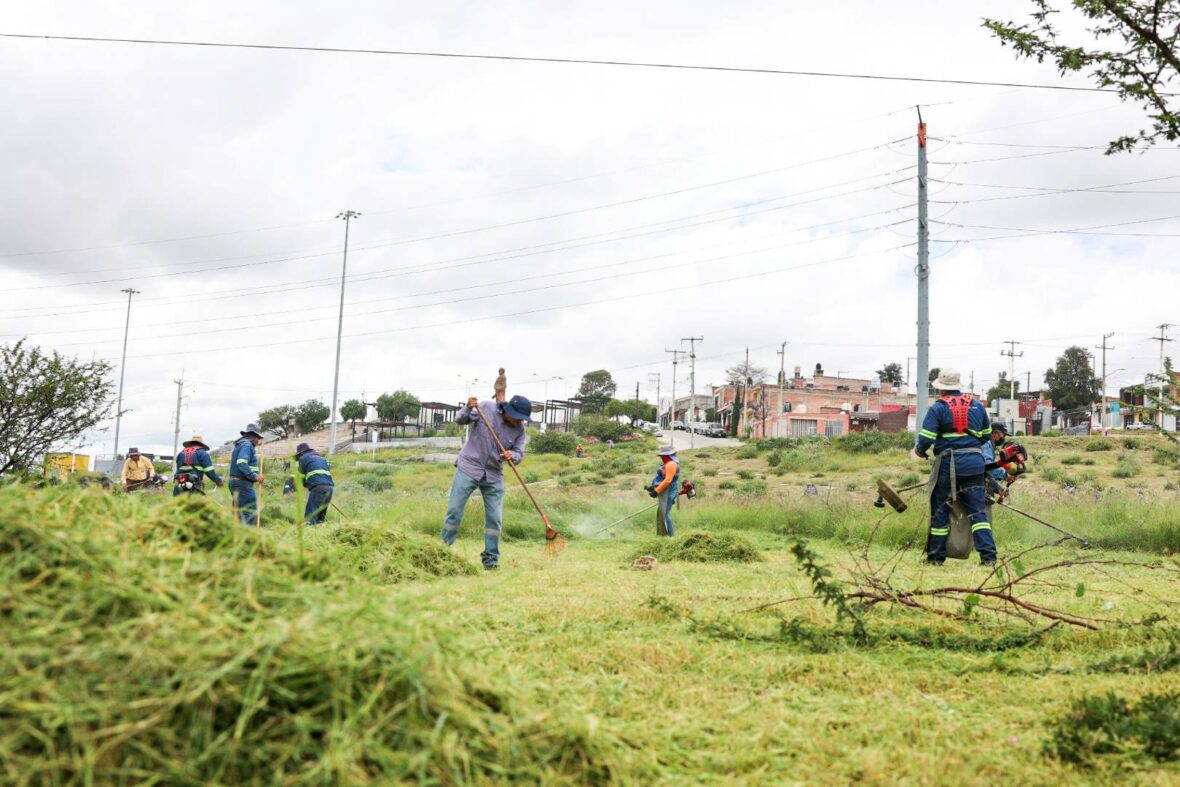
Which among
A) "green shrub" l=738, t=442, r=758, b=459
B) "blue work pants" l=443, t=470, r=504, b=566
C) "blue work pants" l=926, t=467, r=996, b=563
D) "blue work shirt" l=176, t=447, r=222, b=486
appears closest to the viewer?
"blue work pants" l=443, t=470, r=504, b=566

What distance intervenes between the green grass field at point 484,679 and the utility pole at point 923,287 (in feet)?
67.3

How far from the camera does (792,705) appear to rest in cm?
322

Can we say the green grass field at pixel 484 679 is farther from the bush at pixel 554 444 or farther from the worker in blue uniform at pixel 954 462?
the bush at pixel 554 444

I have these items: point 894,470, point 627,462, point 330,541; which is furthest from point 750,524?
point 627,462

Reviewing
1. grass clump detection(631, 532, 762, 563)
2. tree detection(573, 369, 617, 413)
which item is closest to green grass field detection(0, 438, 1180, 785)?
grass clump detection(631, 532, 762, 563)

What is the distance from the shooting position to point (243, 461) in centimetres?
1121

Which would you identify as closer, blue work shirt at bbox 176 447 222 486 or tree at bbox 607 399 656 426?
blue work shirt at bbox 176 447 222 486

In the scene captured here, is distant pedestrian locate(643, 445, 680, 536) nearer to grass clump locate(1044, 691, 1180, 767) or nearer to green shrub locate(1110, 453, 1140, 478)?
grass clump locate(1044, 691, 1180, 767)

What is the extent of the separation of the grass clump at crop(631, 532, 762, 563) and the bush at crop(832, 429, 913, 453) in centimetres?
3283

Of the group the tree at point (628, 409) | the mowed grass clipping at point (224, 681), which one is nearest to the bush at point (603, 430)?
the tree at point (628, 409)

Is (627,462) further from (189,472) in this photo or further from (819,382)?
(819,382)

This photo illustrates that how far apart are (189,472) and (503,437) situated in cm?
621

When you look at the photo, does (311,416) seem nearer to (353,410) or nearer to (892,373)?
(353,410)

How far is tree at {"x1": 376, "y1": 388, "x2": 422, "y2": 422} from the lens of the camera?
8956cm
